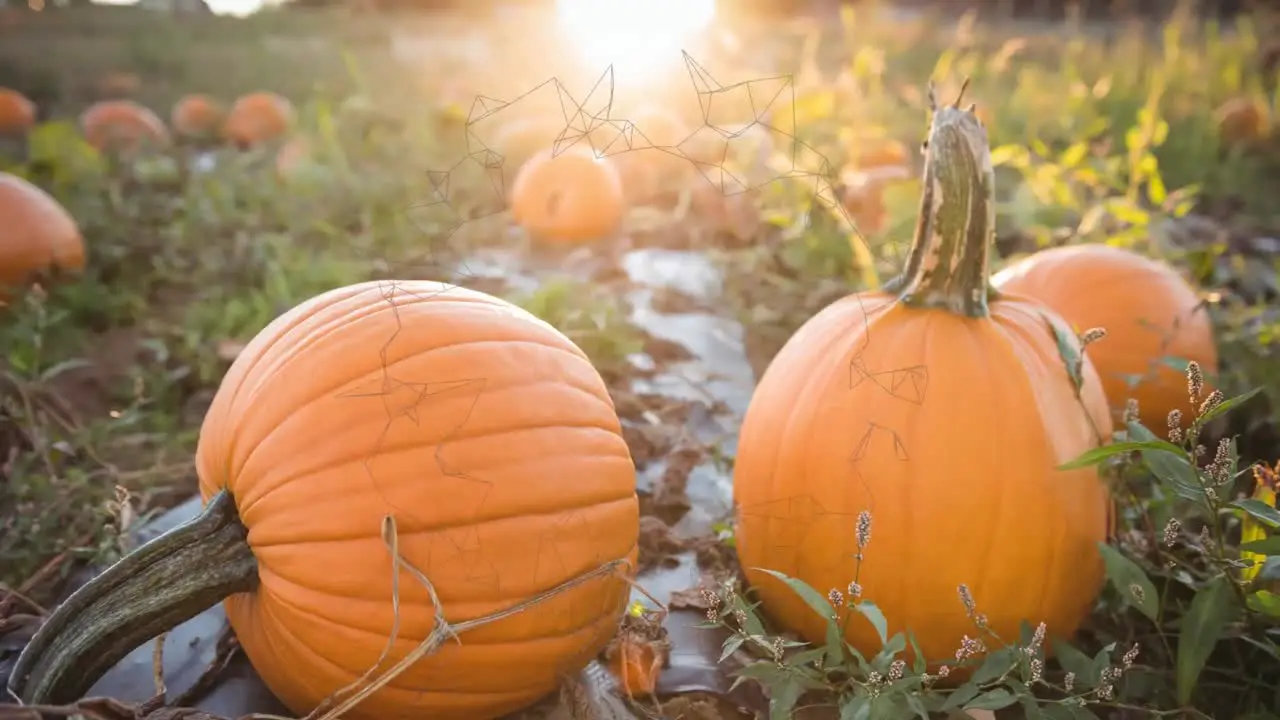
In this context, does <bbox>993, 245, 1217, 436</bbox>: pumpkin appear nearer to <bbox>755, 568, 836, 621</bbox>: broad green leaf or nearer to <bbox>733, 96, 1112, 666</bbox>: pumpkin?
<bbox>733, 96, 1112, 666</bbox>: pumpkin

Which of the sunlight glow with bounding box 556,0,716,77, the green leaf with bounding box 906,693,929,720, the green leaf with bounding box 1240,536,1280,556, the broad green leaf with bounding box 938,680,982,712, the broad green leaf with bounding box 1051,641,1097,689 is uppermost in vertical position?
the sunlight glow with bounding box 556,0,716,77

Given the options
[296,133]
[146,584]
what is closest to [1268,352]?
[146,584]

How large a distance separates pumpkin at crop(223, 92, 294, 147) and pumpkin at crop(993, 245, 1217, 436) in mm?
5751

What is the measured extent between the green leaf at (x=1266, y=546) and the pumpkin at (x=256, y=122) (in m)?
6.66

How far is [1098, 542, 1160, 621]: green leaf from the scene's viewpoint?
1581 mm

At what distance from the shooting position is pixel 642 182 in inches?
209

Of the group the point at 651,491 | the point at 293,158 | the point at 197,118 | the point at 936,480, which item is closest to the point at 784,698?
the point at 936,480

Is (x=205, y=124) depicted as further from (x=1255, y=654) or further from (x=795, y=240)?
(x=1255, y=654)

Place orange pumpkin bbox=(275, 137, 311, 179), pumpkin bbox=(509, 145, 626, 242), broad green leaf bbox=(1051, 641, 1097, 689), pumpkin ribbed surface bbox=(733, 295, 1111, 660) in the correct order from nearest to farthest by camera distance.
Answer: broad green leaf bbox=(1051, 641, 1097, 689)
pumpkin ribbed surface bbox=(733, 295, 1111, 660)
pumpkin bbox=(509, 145, 626, 242)
orange pumpkin bbox=(275, 137, 311, 179)

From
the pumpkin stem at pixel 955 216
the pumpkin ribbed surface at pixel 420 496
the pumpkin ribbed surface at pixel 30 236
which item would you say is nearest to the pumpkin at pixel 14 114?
the pumpkin ribbed surface at pixel 30 236

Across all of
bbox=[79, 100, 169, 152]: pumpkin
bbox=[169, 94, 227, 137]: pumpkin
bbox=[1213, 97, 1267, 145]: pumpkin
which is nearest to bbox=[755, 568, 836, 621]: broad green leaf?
bbox=[79, 100, 169, 152]: pumpkin

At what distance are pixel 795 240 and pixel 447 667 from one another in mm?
2716

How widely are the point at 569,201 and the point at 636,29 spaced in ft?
8.85

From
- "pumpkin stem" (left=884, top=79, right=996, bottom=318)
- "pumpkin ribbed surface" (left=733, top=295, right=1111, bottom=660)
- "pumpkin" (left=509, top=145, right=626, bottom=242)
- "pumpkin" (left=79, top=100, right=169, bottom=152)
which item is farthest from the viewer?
"pumpkin" (left=79, top=100, right=169, bottom=152)
